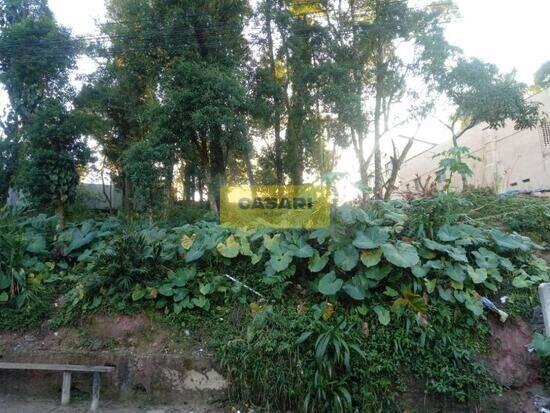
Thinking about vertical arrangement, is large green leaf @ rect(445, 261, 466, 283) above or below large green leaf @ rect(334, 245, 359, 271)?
below

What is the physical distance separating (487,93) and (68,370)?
1101 cm

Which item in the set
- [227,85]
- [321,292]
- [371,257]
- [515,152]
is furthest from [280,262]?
[515,152]

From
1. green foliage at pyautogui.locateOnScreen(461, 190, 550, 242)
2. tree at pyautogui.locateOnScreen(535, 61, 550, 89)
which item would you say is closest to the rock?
green foliage at pyautogui.locateOnScreen(461, 190, 550, 242)

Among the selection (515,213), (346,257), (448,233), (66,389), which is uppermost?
(515,213)

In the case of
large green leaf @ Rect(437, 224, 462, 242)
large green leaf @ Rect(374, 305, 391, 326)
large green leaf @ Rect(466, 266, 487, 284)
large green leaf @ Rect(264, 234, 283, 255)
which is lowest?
large green leaf @ Rect(374, 305, 391, 326)

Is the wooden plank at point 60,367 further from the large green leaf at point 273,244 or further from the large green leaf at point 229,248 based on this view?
the large green leaf at point 273,244

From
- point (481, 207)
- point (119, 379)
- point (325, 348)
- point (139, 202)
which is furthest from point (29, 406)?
point (139, 202)

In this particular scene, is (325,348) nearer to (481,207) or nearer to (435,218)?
(435,218)

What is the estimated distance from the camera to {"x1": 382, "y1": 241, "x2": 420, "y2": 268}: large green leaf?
10.6 ft

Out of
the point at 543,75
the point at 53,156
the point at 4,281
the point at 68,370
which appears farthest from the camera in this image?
the point at 543,75

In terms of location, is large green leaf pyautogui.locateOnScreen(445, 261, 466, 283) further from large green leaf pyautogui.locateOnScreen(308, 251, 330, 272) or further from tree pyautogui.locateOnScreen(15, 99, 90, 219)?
tree pyautogui.locateOnScreen(15, 99, 90, 219)

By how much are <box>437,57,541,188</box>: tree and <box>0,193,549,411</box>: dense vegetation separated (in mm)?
7187

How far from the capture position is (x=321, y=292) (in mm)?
3322

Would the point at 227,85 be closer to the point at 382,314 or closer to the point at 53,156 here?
the point at 53,156
